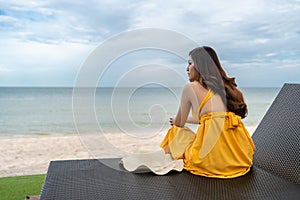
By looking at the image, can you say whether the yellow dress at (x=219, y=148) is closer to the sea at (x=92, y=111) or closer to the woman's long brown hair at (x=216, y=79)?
the woman's long brown hair at (x=216, y=79)

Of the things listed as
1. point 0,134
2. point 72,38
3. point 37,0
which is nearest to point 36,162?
point 0,134

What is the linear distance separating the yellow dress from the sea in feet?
1.23

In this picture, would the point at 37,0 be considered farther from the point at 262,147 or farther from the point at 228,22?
the point at 262,147

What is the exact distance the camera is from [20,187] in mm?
3092

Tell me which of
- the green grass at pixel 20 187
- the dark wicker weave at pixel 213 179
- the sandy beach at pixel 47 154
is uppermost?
the dark wicker weave at pixel 213 179

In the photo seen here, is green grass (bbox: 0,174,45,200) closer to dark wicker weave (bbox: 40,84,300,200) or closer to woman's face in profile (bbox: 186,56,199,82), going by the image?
dark wicker weave (bbox: 40,84,300,200)

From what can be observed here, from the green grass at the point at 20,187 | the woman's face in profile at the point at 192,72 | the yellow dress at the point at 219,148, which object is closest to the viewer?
the yellow dress at the point at 219,148

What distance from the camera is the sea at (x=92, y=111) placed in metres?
2.49

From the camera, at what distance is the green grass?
9.27ft

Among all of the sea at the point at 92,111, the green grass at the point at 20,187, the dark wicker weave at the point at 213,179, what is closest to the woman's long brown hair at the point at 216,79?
the sea at the point at 92,111

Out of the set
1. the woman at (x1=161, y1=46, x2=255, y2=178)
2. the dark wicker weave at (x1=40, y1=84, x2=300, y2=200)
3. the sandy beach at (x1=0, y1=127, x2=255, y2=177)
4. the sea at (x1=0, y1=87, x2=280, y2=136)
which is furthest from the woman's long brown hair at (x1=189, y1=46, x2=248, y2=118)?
the sandy beach at (x1=0, y1=127, x2=255, y2=177)

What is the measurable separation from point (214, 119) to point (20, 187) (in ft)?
7.06

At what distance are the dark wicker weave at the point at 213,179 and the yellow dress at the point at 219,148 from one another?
0.25 feet

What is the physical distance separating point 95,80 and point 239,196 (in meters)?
1.20
